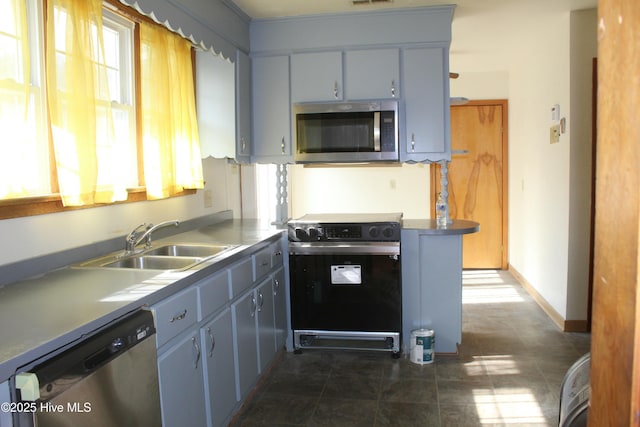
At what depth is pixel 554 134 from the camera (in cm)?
416

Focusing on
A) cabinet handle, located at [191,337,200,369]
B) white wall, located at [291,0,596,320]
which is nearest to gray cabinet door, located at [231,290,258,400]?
cabinet handle, located at [191,337,200,369]

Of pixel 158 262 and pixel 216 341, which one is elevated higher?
pixel 158 262

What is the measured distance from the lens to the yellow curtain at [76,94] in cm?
206

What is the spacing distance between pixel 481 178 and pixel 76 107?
484 centimetres

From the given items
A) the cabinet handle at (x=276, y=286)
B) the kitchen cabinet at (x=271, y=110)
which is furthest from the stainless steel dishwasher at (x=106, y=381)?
the kitchen cabinet at (x=271, y=110)

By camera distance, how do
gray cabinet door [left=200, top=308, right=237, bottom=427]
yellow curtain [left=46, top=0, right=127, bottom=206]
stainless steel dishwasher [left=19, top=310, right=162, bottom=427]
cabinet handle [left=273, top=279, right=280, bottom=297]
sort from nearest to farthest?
stainless steel dishwasher [left=19, top=310, right=162, bottom=427] → yellow curtain [left=46, top=0, right=127, bottom=206] → gray cabinet door [left=200, top=308, right=237, bottom=427] → cabinet handle [left=273, top=279, right=280, bottom=297]

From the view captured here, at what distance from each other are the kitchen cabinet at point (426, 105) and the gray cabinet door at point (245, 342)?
5.00 ft

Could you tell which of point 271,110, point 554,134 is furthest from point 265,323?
point 554,134

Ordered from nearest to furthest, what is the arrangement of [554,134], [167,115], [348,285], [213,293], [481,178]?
1. [213,293]
2. [167,115]
3. [348,285]
4. [554,134]
5. [481,178]

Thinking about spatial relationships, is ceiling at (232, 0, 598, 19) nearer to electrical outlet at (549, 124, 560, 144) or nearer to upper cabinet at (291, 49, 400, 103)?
upper cabinet at (291, 49, 400, 103)

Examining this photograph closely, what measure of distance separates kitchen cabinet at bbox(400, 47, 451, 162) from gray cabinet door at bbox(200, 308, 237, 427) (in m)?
1.79

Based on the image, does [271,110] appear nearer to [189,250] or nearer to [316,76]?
[316,76]

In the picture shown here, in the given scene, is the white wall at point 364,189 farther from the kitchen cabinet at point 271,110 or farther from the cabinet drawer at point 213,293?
the cabinet drawer at point 213,293

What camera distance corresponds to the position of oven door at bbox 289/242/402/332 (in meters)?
3.33
